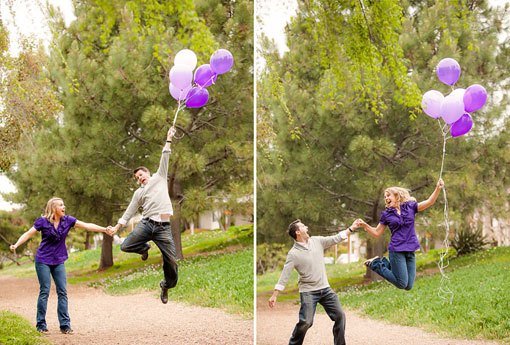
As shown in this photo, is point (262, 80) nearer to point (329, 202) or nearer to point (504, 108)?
point (329, 202)

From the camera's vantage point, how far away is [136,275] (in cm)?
559

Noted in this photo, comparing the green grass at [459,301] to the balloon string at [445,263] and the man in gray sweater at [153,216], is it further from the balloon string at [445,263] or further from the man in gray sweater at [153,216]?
the man in gray sweater at [153,216]

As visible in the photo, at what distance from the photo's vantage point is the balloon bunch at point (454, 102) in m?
5.12

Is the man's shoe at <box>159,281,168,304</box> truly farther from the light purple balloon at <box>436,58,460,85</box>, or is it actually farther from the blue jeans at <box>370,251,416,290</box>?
the light purple balloon at <box>436,58,460,85</box>

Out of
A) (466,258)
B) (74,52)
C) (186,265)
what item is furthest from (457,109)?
(74,52)

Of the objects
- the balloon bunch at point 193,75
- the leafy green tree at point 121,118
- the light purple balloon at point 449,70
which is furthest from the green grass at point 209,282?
the light purple balloon at point 449,70

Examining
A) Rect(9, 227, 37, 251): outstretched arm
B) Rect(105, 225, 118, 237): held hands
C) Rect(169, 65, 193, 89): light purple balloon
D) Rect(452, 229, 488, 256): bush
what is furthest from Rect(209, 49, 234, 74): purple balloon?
Rect(452, 229, 488, 256): bush

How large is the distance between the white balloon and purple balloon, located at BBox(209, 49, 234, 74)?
198 millimetres

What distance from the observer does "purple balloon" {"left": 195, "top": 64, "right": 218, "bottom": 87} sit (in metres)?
5.50

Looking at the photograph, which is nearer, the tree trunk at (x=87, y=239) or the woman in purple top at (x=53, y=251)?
the woman in purple top at (x=53, y=251)

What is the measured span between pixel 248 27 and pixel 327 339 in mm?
2702

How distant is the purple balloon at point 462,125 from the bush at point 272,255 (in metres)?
1.78

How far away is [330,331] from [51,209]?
8.00 feet

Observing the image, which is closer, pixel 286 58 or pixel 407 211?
pixel 407 211
